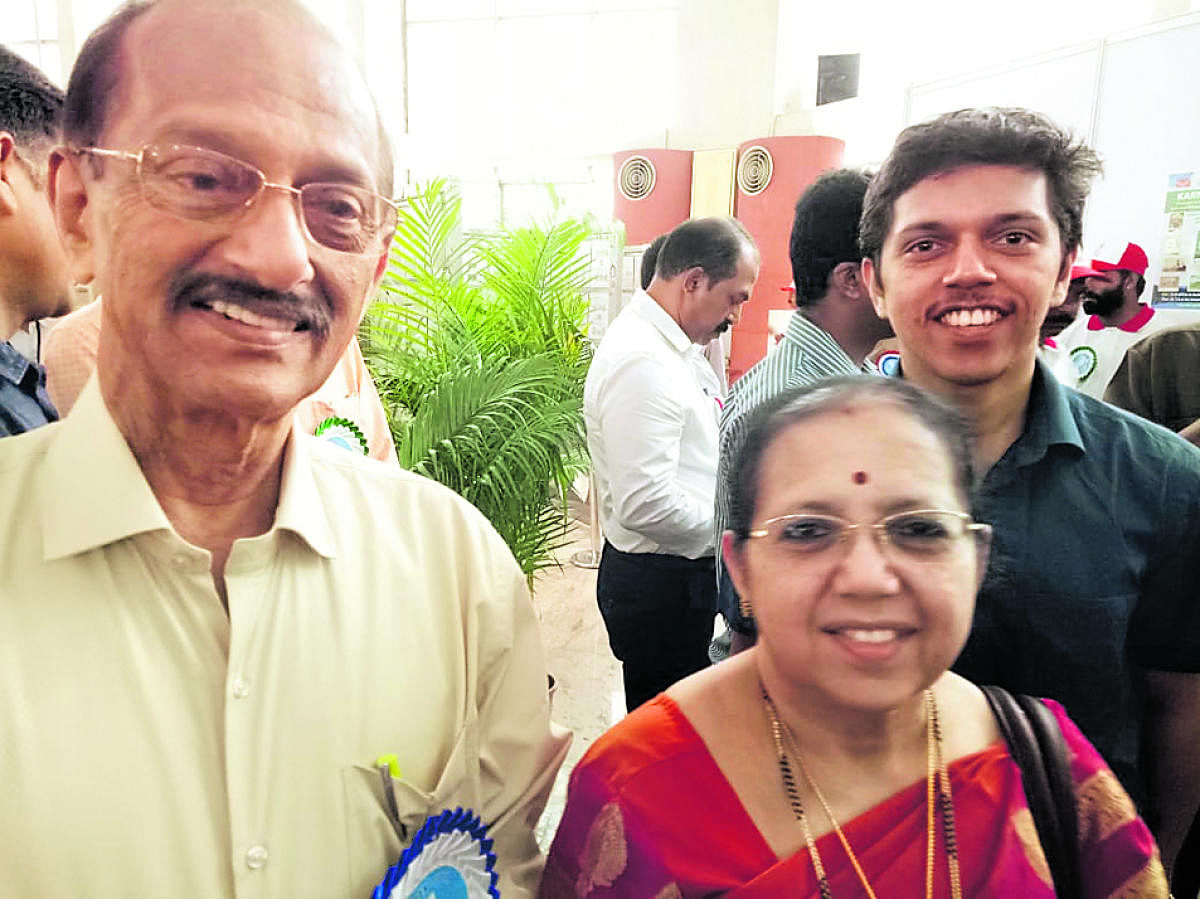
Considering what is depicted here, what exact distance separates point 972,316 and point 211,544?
100 cm

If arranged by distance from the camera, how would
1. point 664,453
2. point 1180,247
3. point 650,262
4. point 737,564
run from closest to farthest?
point 737,564 < point 664,453 < point 1180,247 < point 650,262

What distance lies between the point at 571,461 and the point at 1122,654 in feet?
7.01

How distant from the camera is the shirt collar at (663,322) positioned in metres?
2.52

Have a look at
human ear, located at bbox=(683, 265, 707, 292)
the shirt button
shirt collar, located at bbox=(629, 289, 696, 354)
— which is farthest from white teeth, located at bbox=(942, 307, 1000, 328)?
human ear, located at bbox=(683, 265, 707, 292)

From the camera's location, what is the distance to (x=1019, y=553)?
1.08 m

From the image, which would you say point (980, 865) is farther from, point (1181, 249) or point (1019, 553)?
point (1181, 249)

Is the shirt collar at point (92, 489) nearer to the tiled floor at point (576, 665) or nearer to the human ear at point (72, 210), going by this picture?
the human ear at point (72, 210)

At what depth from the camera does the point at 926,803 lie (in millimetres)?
856

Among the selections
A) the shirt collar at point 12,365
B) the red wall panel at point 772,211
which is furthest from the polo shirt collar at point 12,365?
the red wall panel at point 772,211

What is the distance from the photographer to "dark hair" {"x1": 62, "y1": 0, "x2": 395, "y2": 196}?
802mm

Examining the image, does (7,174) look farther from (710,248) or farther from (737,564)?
(710,248)

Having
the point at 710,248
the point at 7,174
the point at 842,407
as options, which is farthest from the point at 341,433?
the point at 710,248

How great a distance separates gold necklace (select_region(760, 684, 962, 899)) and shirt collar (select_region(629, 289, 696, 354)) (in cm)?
174

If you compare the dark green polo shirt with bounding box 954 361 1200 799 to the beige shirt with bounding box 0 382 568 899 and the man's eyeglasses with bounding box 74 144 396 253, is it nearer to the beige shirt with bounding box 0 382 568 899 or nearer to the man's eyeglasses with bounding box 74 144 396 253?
the beige shirt with bounding box 0 382 568 899
